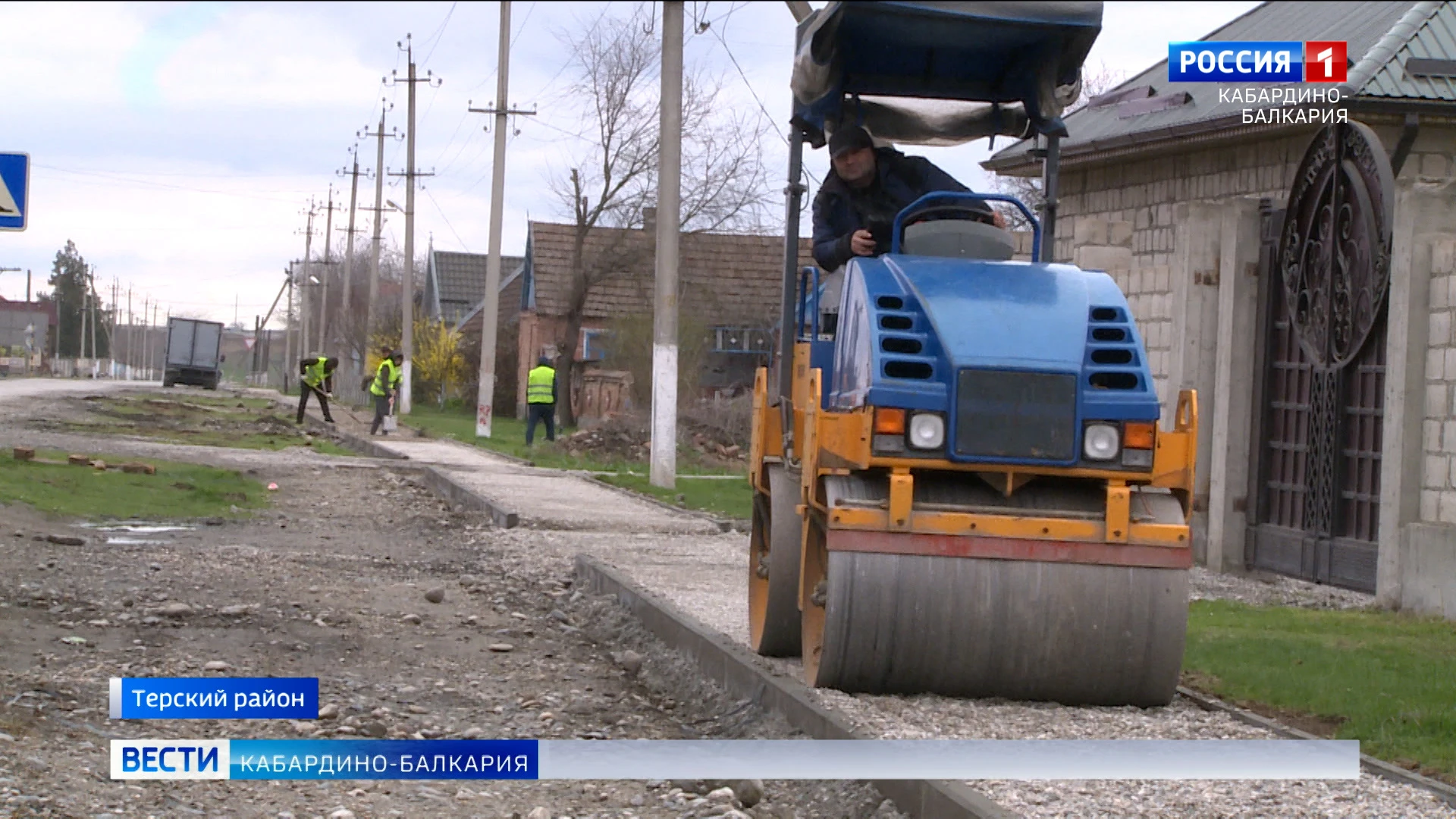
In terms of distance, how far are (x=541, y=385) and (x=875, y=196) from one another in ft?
81.5

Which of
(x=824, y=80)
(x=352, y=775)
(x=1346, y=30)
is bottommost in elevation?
(x=352, y=775)

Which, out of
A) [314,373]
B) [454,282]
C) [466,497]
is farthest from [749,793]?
[454,282]

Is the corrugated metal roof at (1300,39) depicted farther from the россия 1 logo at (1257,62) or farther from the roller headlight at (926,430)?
the roller headlight at (926,430)

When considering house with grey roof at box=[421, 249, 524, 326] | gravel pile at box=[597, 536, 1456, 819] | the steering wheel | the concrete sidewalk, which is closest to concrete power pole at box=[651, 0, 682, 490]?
the concrete sidewalk

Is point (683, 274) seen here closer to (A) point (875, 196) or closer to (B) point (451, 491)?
(B) point (451, 491)

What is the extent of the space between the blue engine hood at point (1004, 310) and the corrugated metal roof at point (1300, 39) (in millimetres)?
7093

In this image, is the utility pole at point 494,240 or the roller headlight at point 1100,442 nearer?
the roller headlight at point 1100,442

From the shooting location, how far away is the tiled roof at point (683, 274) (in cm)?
4875

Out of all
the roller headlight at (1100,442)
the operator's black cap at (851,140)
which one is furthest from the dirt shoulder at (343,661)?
the operator's black cap at (851,140)

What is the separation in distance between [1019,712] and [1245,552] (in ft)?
25.1

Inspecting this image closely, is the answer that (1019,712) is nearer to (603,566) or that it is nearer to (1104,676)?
(1104,676)

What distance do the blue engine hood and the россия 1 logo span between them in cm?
749

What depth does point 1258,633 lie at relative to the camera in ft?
30.7

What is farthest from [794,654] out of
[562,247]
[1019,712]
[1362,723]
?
[562,247]
